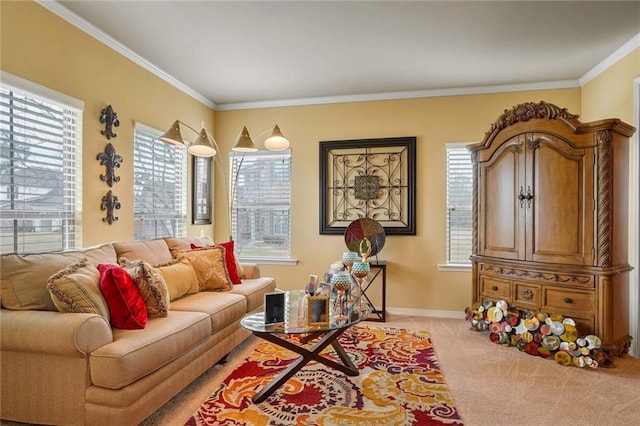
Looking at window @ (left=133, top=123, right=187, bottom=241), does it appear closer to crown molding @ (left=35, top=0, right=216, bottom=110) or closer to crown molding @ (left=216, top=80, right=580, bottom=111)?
crown molding @ (left=35, top=0, right=216, bottom=110)

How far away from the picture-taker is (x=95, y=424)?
183cm

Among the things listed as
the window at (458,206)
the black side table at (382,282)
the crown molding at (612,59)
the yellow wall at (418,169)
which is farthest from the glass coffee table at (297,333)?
the crown molding at (612,59)

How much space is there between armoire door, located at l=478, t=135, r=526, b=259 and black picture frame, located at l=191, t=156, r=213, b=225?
322cm

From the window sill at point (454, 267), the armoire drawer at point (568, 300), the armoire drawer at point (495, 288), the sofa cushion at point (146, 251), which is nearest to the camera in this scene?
the sofa cushion at point (146, 251)

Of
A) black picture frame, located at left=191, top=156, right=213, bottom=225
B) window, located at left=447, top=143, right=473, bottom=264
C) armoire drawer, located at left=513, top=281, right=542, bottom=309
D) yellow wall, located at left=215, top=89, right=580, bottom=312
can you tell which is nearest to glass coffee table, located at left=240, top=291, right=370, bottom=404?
armoire drawer, located at left=513, top=281, right=542, bottom=309

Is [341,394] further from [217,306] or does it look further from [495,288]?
[495,288]

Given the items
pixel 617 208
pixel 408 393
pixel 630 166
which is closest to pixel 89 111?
pixel 408 393

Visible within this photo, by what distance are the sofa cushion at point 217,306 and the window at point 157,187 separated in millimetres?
1075

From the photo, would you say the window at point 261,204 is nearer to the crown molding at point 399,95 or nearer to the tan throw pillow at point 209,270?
the crown molding at point 399,95

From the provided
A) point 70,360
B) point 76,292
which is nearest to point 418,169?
point 76,292

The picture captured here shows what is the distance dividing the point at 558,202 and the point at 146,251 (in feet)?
11.5

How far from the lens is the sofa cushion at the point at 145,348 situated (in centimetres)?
181

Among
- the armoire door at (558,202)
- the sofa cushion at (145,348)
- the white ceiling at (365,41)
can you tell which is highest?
the white ceiling at (365,41)

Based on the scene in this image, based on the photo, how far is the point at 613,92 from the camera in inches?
137
